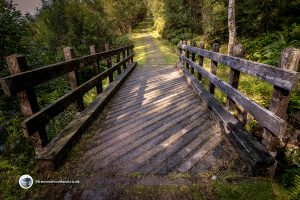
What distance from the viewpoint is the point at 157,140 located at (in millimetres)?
3359

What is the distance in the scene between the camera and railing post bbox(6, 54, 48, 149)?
8.11 feet

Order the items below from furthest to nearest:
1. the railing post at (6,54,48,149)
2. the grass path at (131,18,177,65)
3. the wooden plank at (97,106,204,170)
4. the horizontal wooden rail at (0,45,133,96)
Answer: the grass path at (131,18,177,65), the wooden plank at (97,106,204,170), the railing post at (6,54,48,149), the horizontal wooden rail at (0,45,133,96)

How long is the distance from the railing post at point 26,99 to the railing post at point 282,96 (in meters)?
2.96

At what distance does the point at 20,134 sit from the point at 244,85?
22.6 feet

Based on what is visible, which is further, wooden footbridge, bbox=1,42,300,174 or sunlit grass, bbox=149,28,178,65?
sunlit grass, bbox=149,28,178,65

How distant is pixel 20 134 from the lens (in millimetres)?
3400

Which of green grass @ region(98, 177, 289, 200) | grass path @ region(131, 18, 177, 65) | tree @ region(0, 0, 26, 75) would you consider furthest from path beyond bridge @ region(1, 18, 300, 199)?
grass path @ region(131, 18, 177, 65)

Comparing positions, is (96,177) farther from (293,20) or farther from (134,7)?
(134,7)

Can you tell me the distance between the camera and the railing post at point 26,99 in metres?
2.47

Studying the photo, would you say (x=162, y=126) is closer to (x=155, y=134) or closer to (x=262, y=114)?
(x=155, y=134)

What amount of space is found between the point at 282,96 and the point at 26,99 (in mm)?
3133

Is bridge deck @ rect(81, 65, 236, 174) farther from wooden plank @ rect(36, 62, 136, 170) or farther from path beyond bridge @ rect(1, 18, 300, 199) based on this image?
wooden plank @ rect(36, 62, 136, 170)

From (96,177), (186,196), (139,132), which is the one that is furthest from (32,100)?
(186,196)

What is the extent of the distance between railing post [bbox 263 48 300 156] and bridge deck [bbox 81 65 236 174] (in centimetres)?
53
